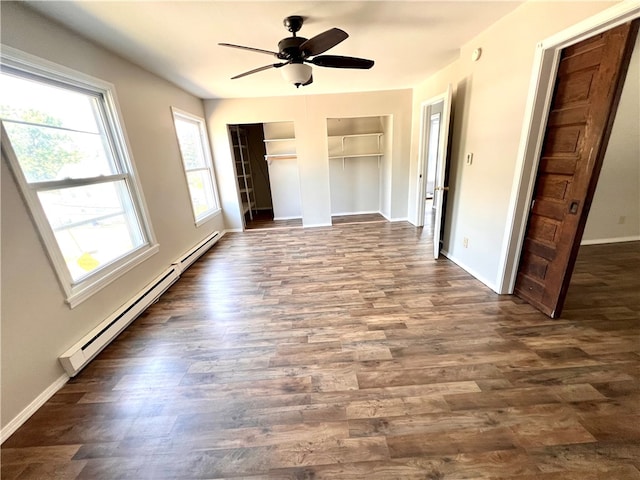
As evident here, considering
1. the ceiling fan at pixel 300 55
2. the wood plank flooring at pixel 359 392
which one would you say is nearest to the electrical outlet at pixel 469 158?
the wood plank flooring at pixel 359 392

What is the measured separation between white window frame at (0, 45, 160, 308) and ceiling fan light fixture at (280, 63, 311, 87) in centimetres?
176

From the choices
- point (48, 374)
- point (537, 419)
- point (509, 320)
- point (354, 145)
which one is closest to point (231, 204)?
point (354, 145)

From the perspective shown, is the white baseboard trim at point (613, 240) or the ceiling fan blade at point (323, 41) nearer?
the ceiling fan blade at point (323, 41)

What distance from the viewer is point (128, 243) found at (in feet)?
8.89

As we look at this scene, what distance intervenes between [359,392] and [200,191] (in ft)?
14.5

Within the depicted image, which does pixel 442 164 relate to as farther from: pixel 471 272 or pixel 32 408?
pixel 32 408

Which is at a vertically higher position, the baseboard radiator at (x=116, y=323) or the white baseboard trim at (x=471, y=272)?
the baseboard radiator at (x=116, y=323)

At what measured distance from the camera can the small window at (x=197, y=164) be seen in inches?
159

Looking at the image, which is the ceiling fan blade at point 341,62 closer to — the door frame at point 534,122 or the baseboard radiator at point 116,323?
the door frame at point 534,122

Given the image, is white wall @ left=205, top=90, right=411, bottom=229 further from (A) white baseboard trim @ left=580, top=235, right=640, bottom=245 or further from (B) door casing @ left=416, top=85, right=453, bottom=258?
(A) white baseboard trim @ left=580, top=235, right=640, bottom=245

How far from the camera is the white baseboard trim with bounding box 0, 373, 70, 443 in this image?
4.75 feet

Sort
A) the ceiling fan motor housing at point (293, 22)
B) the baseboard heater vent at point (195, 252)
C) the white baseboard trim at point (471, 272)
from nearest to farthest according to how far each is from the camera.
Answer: the ceiling fan motor housing at point (293, 22) < the white baseboard trim at point (471, 272) < the baseboard heater vent at point (195, 252)

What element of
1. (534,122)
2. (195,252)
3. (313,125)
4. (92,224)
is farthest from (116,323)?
(313,125)

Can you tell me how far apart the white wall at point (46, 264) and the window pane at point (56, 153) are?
25 centimetres
